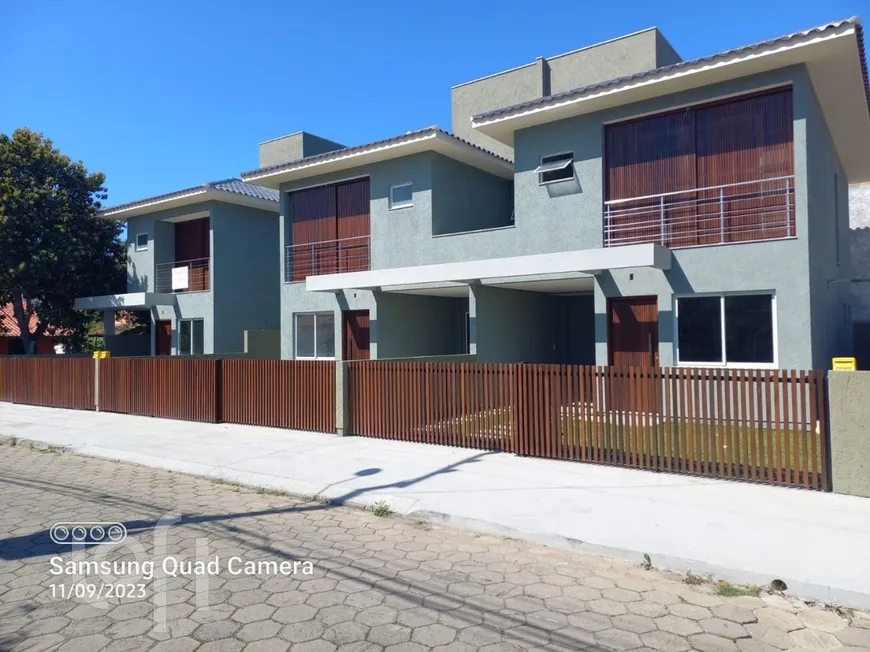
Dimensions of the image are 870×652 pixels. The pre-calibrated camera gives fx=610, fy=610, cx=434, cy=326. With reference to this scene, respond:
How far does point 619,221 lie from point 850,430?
7056 millimetres

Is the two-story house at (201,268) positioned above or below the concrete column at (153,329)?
above

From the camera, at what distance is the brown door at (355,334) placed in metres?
16.5

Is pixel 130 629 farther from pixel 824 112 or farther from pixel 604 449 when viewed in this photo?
pixel 824 112

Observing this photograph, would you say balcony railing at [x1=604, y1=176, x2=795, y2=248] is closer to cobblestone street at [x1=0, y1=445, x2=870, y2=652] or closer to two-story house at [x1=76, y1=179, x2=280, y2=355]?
cobblestone street at [x1=0, y1=445, x2=870, y2=652]

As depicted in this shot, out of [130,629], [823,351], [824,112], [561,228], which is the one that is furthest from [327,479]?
[824,112]

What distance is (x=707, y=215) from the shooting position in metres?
11.8

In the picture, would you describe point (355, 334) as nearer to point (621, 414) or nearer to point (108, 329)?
point (621, 414)

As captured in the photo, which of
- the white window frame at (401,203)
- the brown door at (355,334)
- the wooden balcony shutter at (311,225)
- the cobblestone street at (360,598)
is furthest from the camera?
the wooden balcony shutter at (311,225)

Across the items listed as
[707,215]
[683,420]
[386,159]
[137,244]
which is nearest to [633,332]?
[707,215]

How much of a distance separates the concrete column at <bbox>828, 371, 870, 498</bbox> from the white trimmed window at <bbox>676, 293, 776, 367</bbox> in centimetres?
424

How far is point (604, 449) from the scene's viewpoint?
858 cm

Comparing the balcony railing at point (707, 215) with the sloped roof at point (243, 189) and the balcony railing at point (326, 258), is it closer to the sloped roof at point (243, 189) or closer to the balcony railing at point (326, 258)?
the balcony railing at point (326, 258)

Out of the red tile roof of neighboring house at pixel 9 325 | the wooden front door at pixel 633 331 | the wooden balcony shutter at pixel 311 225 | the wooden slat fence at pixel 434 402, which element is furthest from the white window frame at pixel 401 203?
the red tile roof of neighboring house at pixel 9 325

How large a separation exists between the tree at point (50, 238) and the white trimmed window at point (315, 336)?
32.9 ft
